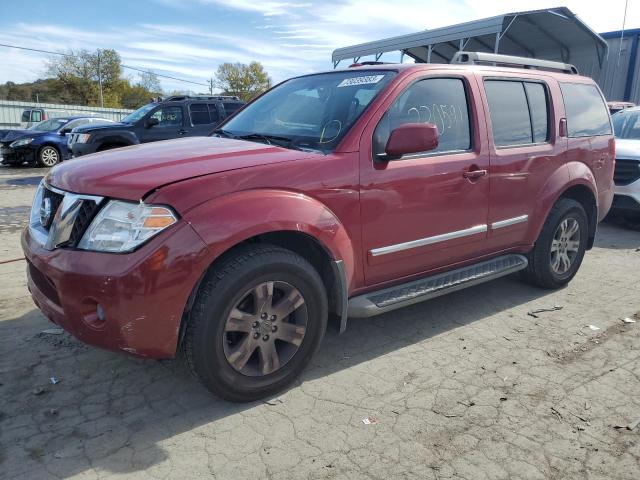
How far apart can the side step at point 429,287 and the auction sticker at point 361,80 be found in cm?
143

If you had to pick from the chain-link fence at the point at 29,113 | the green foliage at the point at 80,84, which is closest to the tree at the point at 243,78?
the green foliage at the point at 80,84

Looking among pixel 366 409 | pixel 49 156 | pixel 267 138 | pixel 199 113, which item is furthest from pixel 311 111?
pixel 49 156

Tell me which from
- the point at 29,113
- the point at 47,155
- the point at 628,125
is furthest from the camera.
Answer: the point at 29,113

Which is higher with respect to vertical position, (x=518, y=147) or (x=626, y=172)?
(x=518, y=147)

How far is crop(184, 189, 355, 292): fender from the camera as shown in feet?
8.31

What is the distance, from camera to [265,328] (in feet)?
9.33

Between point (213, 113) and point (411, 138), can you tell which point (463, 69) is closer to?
point (411, 138)

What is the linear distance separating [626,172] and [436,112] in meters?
5.28

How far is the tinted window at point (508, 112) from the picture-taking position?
3990 millimetres

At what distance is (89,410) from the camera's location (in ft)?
9.12

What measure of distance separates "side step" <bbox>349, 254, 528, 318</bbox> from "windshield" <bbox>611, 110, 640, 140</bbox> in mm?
5655

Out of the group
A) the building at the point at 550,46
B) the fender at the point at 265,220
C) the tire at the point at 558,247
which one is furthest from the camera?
the building at the point at 550,46

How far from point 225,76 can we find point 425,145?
294ft

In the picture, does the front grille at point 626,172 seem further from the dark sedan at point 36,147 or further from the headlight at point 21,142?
the headlight at point 21,142
